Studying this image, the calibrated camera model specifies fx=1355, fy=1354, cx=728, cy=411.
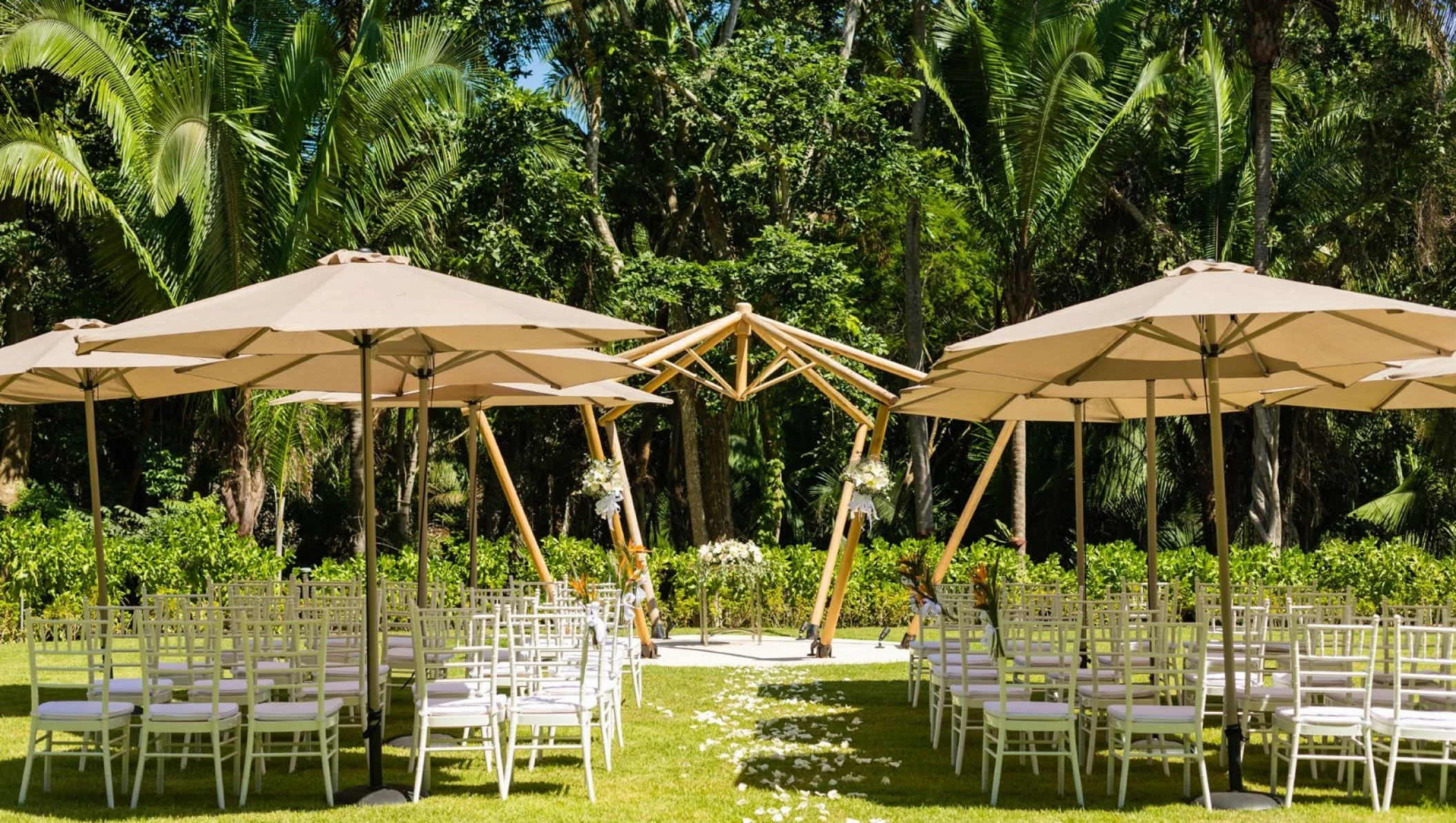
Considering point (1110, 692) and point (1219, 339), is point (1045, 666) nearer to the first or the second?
point (1110, 692)

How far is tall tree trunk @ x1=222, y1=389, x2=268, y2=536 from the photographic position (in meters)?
20.3

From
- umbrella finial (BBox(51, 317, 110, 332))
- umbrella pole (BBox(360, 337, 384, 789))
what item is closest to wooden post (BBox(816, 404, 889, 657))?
umbrella pole (BBox(360, 337, 384, 789))

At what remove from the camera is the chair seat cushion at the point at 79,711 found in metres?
7.66

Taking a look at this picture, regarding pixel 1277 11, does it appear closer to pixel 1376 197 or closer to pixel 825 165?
pixel 1376 197

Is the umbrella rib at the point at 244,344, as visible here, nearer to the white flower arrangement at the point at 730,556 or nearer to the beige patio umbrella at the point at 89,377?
the beige patio umbrella at the point at 89,377

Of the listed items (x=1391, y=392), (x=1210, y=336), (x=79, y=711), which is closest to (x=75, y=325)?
(x=79, y=711)

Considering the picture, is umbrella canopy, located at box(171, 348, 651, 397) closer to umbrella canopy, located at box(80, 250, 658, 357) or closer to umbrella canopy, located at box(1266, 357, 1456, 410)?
umbrella canopy, located at box(80, 250, 658, 357)

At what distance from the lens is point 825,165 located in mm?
23641

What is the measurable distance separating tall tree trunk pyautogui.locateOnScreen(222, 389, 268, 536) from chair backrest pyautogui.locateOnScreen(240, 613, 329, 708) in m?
10.9

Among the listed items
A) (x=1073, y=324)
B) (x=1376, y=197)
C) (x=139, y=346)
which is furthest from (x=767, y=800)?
(x=1376, y=197)

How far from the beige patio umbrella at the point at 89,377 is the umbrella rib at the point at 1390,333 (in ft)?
25.8

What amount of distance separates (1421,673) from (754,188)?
16.6 m

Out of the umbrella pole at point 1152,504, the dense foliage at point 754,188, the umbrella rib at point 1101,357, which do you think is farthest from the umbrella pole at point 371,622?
the dense foliage at point 754,188

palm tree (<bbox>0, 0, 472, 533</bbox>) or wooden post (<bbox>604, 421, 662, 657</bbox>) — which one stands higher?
palm tree (<bbox>0, 0, 472, 533</bbox>)
